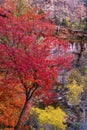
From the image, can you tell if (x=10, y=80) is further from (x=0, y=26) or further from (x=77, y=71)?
(x=77, y=71)

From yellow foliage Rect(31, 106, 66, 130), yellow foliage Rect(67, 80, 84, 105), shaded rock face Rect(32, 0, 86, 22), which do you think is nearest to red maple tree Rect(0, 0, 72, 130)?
yellow foliage Rect(31, 106, 66, 130)

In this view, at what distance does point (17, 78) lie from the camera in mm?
17531

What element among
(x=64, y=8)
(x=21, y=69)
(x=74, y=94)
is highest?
(x=21, y=69)

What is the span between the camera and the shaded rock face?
47469mm

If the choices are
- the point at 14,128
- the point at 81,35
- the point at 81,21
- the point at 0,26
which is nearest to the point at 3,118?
A: the point at 14,128

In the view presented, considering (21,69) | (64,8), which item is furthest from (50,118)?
(64,8)

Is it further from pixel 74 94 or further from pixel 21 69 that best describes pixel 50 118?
pixel 74 94

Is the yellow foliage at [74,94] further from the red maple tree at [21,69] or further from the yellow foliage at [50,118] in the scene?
the red maple tree at [21,69]

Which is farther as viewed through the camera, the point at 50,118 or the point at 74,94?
the point at 74,94

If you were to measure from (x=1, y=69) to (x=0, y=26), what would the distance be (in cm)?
308

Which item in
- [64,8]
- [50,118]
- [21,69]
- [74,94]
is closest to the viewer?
[21,69]

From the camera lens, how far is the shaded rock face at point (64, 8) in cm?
4747

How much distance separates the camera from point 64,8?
49.9 m

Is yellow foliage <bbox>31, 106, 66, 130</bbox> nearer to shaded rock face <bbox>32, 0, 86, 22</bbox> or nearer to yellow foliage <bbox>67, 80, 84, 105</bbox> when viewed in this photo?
yellow foliage <bbox>67, 80, 84, 105</bbox>
